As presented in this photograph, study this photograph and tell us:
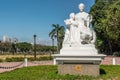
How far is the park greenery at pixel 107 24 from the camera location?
4959 centimetres

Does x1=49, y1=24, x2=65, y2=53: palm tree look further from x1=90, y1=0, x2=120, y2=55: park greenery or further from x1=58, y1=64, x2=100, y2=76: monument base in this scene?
x1=58, y1=64, x2=100, y2=76: monument base

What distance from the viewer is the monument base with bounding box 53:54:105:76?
1520 cm

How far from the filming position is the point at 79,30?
52.6ft

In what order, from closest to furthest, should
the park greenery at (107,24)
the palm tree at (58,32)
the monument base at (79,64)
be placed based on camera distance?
the monument base at (79,64)
the park greenery at (107,24)
the palm tree at (58,32)

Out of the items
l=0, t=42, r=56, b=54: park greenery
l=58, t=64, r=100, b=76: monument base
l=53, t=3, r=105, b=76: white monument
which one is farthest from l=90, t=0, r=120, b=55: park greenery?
l=0, t=42, r=56, b=54: park greenery

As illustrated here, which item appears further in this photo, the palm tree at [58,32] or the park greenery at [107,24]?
Answer: the palm tree at [58,32]

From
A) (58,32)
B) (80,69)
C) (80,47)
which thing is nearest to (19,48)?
(58,32)

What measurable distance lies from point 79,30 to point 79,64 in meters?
1.65

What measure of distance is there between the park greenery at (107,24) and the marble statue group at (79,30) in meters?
32.0

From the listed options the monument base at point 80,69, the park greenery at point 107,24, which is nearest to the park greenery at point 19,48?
the park greenery at point 107,24

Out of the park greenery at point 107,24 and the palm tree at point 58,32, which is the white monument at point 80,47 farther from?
the palm tree at point 58,32

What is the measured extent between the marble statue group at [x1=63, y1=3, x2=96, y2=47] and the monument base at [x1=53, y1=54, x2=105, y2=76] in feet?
2.45

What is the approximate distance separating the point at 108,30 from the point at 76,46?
119ft

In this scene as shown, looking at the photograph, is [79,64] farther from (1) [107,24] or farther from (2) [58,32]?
(2) [58,32]
